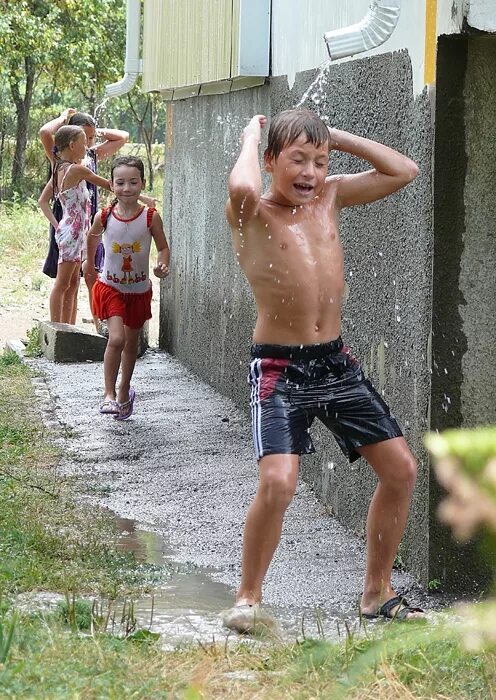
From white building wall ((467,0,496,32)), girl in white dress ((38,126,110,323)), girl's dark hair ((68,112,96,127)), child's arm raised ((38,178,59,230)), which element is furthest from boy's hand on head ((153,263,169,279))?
white building wall ((467,0,496,32))

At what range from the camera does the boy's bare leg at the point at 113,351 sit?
7922mm

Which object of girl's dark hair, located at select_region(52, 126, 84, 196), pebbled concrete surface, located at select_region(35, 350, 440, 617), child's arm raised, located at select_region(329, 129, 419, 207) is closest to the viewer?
child's arm raised, located at select_region(329, 129, 419, 207)

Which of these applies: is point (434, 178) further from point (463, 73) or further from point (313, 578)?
point (313, 578)

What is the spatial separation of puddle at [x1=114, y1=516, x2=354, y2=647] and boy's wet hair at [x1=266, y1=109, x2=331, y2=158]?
1532 millimetres

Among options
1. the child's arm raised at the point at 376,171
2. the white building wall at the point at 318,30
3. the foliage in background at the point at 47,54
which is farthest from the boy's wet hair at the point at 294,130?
the foliage in background at the point at 47,54

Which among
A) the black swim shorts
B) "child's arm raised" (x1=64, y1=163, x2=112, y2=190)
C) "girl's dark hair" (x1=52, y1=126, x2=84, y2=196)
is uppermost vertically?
"girl's dark hair" (x1=52, y1=126, x2=84, y2=196)

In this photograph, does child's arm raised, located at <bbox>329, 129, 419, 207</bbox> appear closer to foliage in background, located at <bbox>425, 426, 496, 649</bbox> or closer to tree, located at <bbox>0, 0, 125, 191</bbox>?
foliage in background, located at <bbox>425, 426, 496, 649</bbox>

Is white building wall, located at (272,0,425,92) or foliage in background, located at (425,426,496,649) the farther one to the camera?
white building wall, located at (272,0,425,92)

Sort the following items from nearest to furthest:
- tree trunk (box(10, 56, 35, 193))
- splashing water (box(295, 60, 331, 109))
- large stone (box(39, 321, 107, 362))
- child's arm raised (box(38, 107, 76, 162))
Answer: splashing water (box(295, 60, 331, 109)) → large stone (box(39, 321, 107, 362)) → child's arm raised (box(38, 107, 76, 162)) → tree trunk (box(10, 56, 35, 193))

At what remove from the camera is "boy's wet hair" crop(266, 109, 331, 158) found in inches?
159

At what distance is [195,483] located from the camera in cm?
639

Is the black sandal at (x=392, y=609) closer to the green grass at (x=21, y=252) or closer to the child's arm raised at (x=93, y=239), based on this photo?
the child's arm raised at (x=93, y=239)

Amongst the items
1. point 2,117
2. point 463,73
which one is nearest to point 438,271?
point 463,73

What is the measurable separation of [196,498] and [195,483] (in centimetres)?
29
